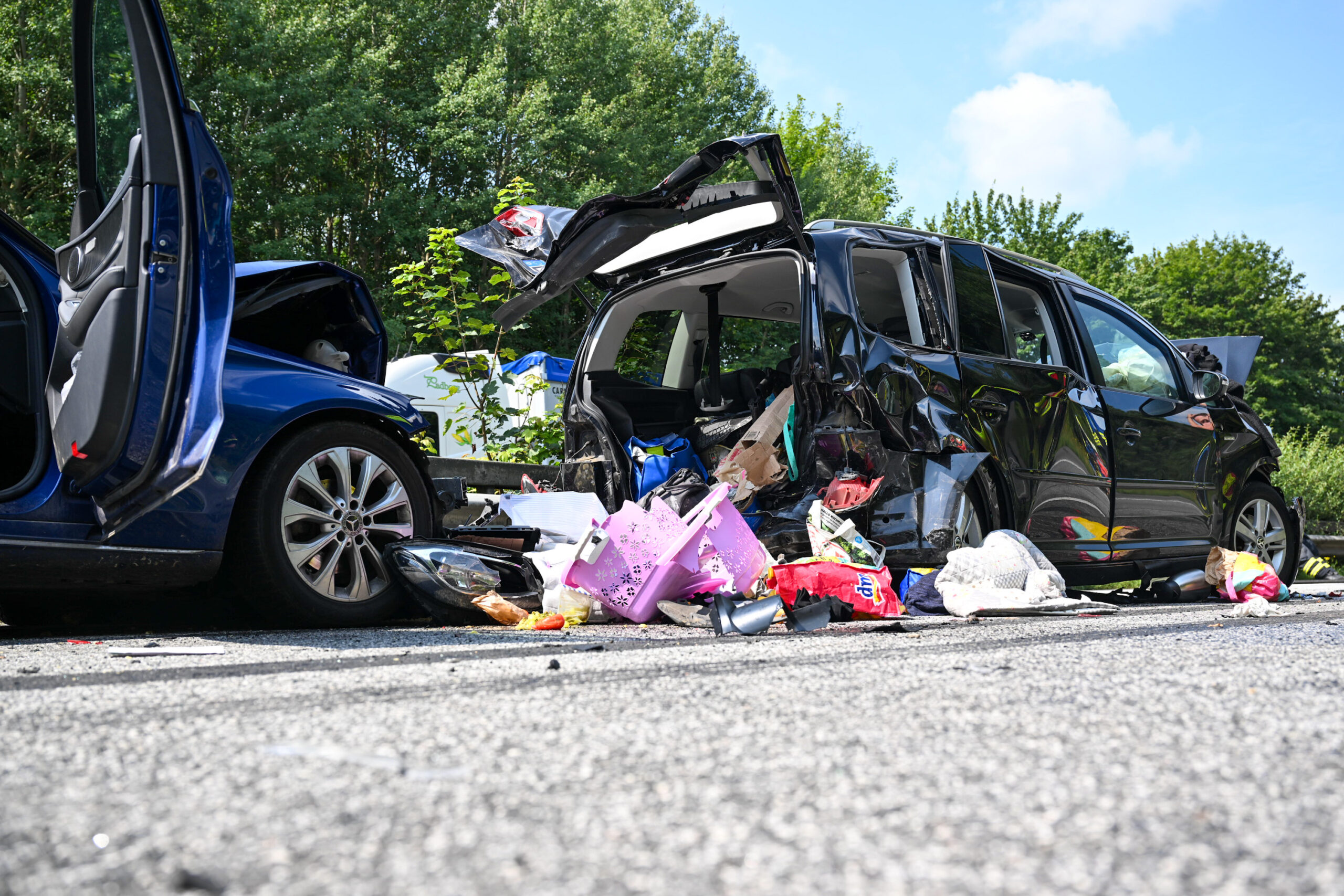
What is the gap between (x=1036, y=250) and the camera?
46.0 metres

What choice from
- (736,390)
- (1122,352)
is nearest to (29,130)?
(736,390)

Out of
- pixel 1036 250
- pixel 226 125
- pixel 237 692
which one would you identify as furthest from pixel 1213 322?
pixel 237 692

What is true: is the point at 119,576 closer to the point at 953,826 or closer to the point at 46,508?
the point at 46,508

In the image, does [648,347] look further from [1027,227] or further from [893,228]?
[1027,227]

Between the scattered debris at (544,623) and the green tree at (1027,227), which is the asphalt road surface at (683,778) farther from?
the green tree at (1027,227)

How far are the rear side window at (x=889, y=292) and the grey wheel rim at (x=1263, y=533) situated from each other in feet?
10.5

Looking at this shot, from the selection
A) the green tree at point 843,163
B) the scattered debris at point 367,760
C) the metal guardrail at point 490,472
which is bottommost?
the scattered debris at point 367,760

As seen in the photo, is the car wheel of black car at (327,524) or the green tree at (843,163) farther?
the green tree at (843,163)

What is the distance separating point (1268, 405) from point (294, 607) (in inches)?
2005

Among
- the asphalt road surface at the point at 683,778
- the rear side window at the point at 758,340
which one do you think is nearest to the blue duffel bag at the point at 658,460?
the rear side window at the point at 758,340

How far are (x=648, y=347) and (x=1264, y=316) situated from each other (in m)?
51.1

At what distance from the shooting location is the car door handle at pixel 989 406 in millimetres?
4836

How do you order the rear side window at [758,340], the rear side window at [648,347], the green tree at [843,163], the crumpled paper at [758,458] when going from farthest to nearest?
the green tree at [843,163] < the rear side window at [648,347] < the rear side window at [758,340] < the crumpled paper at [758,458]

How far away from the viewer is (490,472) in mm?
6445
